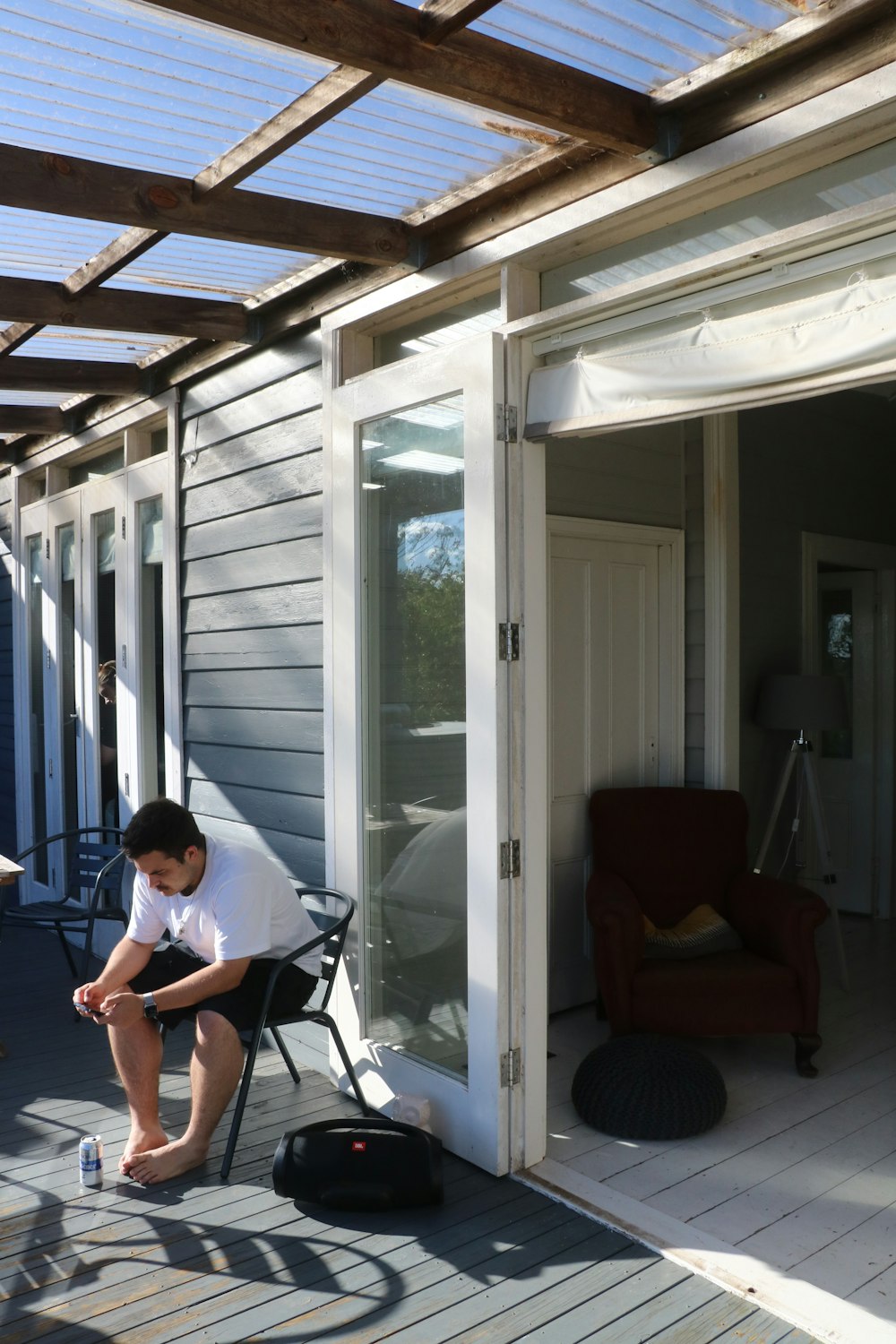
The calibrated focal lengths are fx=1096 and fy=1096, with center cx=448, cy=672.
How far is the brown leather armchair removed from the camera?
3.76m

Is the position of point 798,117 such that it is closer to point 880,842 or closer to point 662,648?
point 662,648

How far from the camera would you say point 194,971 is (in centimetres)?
348

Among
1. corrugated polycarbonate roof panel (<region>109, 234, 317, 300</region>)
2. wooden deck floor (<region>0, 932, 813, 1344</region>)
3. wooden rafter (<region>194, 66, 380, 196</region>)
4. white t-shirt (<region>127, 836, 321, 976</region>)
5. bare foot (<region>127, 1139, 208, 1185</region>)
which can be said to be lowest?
wooden deck floor (<region>0, 932, 813, 1344</region>)

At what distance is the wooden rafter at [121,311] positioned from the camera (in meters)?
3.71

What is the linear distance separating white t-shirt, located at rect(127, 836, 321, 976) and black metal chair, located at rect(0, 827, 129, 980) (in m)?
1.32

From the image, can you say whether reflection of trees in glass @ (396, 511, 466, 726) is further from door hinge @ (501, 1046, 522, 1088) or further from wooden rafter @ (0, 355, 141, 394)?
wooden rafter @ (0, 355, 141, 394)

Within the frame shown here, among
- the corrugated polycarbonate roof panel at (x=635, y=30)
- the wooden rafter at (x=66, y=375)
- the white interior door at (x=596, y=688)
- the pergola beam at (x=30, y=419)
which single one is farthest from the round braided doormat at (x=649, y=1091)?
the pergola beam at (x=30, y=419)

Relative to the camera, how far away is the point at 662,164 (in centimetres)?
Answer: 261

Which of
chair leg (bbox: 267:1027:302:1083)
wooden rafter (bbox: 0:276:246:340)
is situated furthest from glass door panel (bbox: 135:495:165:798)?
chair leg (bbox: 267:1027:302:1083)

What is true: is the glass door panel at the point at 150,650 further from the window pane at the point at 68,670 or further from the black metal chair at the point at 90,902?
the window pane at the point at 68,670

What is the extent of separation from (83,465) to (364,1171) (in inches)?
178

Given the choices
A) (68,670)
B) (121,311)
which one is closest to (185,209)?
(121,311)

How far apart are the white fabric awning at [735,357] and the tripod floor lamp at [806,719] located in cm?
235

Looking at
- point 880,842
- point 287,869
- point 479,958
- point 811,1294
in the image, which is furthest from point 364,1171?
point 880,842
